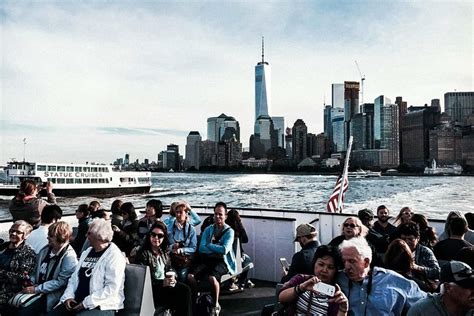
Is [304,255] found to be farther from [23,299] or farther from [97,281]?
[23,299]

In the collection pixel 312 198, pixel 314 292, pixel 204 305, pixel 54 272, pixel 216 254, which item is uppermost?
pixel 314 292

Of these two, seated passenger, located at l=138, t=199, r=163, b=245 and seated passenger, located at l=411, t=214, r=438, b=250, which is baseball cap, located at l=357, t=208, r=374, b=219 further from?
seated passenger, located at l=138, t=199, r=163, b=245

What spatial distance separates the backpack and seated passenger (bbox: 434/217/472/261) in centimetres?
283

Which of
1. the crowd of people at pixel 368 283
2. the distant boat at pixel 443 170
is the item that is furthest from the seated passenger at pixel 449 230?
the distant boat at pixel 443 170

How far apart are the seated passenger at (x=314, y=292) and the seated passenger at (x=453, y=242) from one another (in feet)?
7.36

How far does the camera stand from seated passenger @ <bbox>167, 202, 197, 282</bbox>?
17.5 feet

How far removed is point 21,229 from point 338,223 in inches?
190

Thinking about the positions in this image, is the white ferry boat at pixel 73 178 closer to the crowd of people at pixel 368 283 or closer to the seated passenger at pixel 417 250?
the seated passenger at pixel 417 250

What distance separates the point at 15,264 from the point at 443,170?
145 metres

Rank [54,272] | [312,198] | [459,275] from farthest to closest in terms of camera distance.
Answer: [312,198] → [54,272] → [459,275]

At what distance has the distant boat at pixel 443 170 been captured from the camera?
130m

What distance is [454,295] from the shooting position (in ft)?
8.13

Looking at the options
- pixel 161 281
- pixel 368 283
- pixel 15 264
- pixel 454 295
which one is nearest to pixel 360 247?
pixel 368 283

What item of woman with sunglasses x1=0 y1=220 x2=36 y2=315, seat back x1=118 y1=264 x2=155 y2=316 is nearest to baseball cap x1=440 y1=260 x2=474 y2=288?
seat back x1=118 y1=264 x2=155 y2=316
